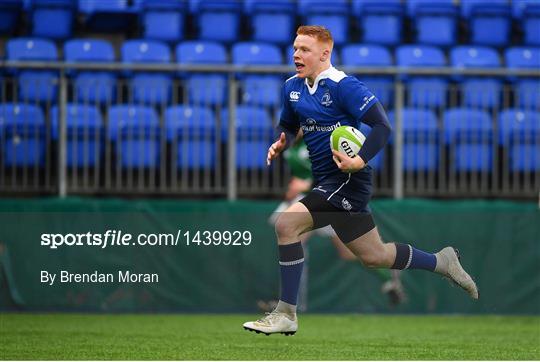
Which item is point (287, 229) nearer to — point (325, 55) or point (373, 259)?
point (373, 259)

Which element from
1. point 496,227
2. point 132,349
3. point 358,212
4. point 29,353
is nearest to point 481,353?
point 358,212

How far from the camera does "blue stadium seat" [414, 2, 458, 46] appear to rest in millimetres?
16500

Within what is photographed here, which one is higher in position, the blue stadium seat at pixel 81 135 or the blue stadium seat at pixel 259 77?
the blue stadium seat at pixel 259 77

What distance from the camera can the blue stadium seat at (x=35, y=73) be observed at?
1315cm

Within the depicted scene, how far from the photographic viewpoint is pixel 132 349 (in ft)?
29.0

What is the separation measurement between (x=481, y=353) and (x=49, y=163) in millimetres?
6218

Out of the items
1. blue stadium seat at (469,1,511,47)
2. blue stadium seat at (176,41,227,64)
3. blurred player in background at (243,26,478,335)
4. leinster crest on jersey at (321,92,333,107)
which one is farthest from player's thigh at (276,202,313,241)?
blue stadium seat at (469,1,511,47)

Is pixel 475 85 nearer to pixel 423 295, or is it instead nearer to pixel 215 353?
pixel 423 295

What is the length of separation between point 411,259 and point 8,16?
381 inches

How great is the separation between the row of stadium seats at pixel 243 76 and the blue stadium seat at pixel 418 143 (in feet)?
1.09

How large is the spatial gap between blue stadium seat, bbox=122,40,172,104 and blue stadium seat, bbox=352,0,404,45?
3007mm

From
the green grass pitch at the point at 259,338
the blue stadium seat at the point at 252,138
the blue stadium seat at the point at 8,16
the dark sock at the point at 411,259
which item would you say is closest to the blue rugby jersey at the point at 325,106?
the dark sock at the point at 411,259

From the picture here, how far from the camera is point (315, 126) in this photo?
788cm

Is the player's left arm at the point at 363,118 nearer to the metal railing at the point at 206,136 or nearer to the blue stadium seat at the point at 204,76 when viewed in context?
the metal railing at the point at 206,136
